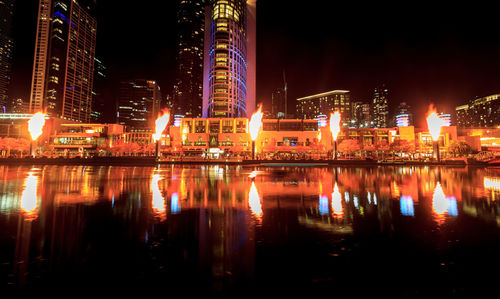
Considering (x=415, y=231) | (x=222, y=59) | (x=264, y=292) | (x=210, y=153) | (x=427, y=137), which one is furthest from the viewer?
(x=222, y=59)

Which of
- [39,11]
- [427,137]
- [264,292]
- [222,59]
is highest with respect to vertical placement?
[39,11]

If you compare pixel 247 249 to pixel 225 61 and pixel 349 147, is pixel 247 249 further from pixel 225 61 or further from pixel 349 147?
pixel 225 61

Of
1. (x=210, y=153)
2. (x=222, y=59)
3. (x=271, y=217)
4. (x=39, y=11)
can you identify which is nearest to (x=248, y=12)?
(x=222, y=59)

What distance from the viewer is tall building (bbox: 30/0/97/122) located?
12800cm

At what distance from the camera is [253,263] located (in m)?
4.34

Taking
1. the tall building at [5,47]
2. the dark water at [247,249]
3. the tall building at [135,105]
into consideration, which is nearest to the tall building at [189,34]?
the tall building at [135,105]

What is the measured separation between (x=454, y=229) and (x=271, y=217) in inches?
203

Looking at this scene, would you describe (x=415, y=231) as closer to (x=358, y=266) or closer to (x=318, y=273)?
(x=358, y=266)

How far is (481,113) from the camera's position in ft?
541

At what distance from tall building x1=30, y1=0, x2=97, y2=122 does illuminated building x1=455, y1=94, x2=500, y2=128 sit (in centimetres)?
25978

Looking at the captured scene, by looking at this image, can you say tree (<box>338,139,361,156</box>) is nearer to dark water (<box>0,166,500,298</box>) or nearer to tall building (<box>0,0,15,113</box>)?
dark water (<box>0,166,500,298</box>)

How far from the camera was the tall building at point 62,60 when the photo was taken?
128000 mm

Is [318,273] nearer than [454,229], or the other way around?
[318,273]

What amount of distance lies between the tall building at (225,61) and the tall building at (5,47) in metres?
177
